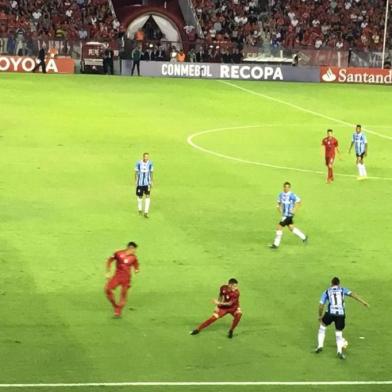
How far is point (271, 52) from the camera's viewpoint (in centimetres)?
7512

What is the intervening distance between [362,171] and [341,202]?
482 centimetres

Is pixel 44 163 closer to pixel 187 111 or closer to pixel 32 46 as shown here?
pixel 187 111

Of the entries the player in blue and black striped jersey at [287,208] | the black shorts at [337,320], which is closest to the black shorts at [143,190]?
the player in blue and black striped jersey at [287,208]

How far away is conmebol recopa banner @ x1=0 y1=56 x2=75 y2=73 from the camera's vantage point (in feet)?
231

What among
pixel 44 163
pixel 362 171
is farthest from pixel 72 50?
pixel 362 171

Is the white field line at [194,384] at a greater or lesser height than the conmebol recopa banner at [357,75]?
lesser

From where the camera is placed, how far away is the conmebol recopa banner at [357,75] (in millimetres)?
75375

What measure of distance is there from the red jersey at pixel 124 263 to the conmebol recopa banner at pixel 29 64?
48.1 m

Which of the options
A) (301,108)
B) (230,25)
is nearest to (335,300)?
(301,108)

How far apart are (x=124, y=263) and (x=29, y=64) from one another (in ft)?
160

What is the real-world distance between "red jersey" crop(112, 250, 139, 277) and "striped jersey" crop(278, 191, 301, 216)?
7.48 m

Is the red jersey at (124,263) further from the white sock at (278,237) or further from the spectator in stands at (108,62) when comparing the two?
the spectator in stands at (108,62)

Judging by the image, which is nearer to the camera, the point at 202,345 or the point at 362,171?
the point at 202,345

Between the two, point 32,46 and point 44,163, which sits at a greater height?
point 32,46
